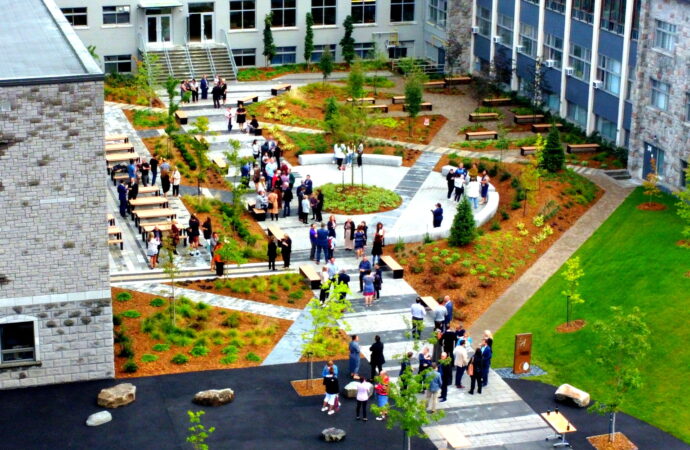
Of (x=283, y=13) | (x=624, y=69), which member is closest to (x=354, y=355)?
(x=624, y=69)

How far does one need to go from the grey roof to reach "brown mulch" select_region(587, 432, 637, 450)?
58.8 ft

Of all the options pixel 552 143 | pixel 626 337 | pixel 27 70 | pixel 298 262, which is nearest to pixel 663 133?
pixel 552 143

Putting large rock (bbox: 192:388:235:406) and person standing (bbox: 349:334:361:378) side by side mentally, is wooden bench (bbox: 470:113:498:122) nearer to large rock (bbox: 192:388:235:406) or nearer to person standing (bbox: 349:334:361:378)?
person standing (bbox: 349:334:361:378)

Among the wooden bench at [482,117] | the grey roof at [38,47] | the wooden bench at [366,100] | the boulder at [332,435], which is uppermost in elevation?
the grey roof at [38,47]

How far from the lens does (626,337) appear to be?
124 feet

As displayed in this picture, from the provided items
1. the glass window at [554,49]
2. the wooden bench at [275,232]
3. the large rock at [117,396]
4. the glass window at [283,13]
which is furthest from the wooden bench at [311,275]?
the glass window at [283,13]

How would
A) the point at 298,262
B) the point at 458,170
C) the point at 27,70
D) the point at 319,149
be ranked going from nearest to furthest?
the point at 27,70 → the point at 298,262 → the point at 458,170 → the point at 319,149

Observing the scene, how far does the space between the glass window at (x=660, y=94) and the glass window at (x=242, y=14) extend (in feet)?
103

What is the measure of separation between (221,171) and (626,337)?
27.9 meters

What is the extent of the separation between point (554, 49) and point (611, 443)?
39.5 m

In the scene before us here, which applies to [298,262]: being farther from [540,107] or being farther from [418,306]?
[540,107]

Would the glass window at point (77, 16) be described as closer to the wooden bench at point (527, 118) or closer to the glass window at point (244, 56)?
the glass window at point (244, 56)

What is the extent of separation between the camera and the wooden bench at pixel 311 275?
164ft

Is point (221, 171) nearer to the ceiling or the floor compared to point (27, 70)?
nearer to the floor
